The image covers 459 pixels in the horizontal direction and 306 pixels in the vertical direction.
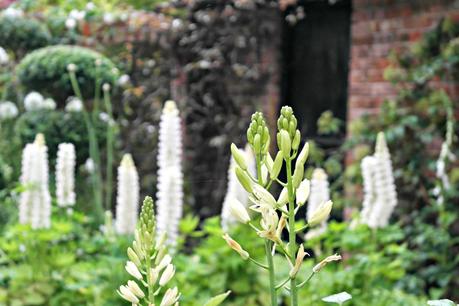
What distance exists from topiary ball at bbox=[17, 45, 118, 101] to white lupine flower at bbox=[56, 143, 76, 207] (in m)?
1.27

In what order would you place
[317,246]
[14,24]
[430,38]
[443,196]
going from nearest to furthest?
1. [317,246]
2. [443,196]
3. [430,38]
4. [14,24]

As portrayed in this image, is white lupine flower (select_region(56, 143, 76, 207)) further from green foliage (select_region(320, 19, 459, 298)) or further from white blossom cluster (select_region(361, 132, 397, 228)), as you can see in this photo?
green foliage (select_region(320, 19, 459, 298))

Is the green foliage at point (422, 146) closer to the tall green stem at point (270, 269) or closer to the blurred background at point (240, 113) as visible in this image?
the blurred background at point (240, 113)

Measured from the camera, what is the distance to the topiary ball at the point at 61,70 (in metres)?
4.51

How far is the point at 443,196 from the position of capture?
4.10 metres

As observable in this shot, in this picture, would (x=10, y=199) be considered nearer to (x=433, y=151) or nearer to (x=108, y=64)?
(x=108, y=64)

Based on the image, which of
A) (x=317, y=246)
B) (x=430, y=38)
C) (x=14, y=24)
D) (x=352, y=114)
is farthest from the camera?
(x=14, y=24)

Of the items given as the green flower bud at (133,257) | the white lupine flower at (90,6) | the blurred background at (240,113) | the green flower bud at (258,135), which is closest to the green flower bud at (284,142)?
the green flower bud at (258,135)

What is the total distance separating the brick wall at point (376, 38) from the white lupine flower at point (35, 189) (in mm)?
2309

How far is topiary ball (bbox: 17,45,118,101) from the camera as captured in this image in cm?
451

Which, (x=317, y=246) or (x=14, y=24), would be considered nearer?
(x=317, y=246)

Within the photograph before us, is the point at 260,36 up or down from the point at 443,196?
up

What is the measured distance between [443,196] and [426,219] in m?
0.41

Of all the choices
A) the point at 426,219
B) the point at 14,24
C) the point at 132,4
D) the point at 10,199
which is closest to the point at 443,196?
the point at 426,219
